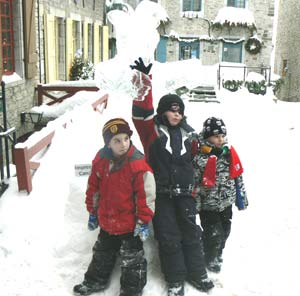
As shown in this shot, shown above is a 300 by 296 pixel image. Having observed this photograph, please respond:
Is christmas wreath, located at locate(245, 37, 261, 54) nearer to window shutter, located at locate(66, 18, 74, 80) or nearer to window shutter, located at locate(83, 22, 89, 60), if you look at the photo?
window shutter, located at locate(83, 22, 89, 60)

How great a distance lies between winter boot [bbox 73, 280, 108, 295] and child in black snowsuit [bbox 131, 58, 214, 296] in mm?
527

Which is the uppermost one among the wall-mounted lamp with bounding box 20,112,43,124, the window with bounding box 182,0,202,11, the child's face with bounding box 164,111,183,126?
the window with bounding box 182,0,202,11

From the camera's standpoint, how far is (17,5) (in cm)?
952

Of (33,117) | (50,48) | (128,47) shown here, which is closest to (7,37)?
(33,117)

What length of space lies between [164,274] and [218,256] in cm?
62

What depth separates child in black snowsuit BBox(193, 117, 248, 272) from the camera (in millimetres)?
3967

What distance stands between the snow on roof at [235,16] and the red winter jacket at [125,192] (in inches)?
836

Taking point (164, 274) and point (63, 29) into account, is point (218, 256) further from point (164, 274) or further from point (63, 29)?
point (63, 29)

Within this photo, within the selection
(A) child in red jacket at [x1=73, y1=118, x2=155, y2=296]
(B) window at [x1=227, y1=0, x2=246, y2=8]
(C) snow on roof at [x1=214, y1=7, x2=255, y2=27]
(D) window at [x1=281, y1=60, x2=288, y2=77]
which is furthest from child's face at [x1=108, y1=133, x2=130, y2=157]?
(D) window at [x1=281, y1=60, x2=288, y2=77]

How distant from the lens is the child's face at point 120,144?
3.68 meters

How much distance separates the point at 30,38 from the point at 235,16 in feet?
52.0

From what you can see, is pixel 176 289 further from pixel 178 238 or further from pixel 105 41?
pixel 105 41

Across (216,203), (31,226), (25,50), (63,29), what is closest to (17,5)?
(25,50)

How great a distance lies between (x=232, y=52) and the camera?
2420 cm
